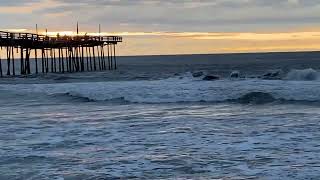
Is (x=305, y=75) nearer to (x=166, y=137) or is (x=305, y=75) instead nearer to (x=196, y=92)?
(x=196, y=92)

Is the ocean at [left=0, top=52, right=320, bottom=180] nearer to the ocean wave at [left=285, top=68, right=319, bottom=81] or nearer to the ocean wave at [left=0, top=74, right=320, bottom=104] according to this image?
the ocean wave at [left=0, top=74, right=320, bottom=104]

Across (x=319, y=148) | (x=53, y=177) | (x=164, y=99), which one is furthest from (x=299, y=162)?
(x=164, y=99)

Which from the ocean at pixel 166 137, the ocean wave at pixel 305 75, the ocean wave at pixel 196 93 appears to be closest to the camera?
the ocean at pixel 166 137

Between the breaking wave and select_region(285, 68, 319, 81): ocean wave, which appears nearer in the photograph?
the breaking wave

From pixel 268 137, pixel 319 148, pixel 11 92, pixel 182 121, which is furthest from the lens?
pixel 11 92

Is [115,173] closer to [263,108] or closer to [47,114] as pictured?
[47,114]

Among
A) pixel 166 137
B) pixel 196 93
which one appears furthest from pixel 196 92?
pixel 166 137

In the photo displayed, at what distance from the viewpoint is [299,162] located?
1070cm

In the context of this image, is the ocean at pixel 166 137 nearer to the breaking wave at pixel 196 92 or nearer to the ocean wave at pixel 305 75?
→ the breaking wave at pixel 196 92

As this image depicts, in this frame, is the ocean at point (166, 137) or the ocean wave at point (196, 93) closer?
the ocean at point (166, 137)

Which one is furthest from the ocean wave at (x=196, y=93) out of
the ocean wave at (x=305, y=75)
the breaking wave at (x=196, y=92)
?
the ocean wave at (x=305, y=75)

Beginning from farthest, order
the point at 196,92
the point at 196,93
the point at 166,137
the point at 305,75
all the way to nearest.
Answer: the point at 305,75 < the point at 196,92 < the point at 196,93 < the point at 166,137

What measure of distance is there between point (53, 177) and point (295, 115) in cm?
1081

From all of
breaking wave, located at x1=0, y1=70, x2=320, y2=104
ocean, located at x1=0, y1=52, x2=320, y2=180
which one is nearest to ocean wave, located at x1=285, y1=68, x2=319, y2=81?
breaking wave, located at x1=0, y1=70, x2=320, y2=104
